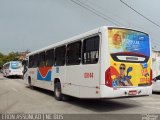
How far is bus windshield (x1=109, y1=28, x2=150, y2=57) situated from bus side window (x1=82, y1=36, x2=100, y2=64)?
0.55 meters

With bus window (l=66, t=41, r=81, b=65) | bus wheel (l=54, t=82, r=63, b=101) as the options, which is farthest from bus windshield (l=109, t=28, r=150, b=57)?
bus wheel (l=54, t=82, r=63, b=101)

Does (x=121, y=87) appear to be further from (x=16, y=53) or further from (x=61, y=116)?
(x=16, y=53)

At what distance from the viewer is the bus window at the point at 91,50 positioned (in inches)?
456

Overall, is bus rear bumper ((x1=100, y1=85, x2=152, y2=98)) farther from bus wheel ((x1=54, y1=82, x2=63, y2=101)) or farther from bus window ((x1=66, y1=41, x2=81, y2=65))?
bus wheel ((x1=54, y1=82, x2=63, y2=101))

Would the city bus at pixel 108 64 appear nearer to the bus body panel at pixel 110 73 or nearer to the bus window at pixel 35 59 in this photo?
the bus body panel at pixel 110 73

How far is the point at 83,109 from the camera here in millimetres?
12305

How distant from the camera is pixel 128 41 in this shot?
11883 mm

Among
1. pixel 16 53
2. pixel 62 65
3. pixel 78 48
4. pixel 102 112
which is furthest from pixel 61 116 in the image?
pixel 16 53

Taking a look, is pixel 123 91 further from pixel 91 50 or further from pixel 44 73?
pixel 44 73

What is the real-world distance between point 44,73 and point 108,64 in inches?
301

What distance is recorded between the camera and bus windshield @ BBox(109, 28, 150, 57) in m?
11.5

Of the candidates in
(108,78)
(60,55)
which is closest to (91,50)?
(108,78)

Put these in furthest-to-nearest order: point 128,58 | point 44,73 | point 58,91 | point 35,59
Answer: point 35,59 < point 44,73 < point 58,91 < point 128,58

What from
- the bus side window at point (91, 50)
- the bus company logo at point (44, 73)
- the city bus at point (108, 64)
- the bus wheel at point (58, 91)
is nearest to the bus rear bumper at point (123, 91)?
the city bus at point (108, 64)
